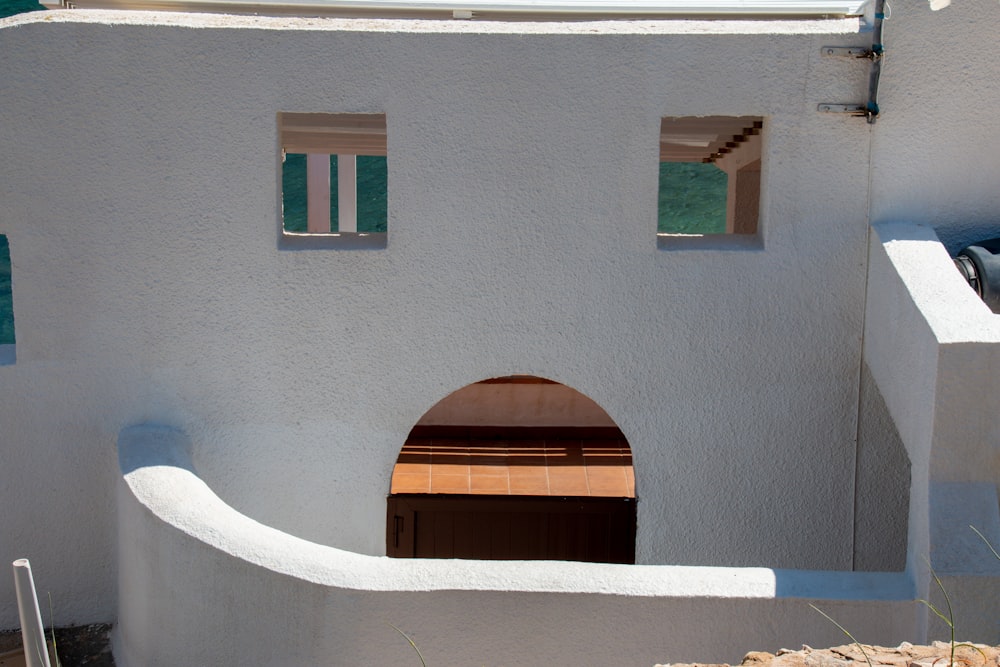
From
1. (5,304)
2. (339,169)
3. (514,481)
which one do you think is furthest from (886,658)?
(5,304)

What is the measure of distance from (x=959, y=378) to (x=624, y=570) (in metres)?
1.60

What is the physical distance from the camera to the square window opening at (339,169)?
7707 mm

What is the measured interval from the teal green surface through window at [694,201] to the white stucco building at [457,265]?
1674 cm

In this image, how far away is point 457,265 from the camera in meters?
6.17

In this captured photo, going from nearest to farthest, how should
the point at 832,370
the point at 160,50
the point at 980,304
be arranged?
the point at 980,304 → the point at 160,50 → the point at 832,370

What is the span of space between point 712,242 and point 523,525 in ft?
13.9

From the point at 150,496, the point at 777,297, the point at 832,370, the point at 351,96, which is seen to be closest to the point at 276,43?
the point at 351,96

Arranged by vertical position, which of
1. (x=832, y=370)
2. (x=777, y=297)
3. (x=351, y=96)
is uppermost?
(x=351, y=96)

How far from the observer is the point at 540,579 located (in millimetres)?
4738

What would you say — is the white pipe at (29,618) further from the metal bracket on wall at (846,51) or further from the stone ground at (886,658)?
the metal bracket on wall at (846,51)

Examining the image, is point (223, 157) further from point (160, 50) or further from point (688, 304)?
point (688, 304)

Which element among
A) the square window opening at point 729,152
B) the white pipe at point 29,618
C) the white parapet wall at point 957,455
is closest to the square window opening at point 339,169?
the square window opening at point 729,152

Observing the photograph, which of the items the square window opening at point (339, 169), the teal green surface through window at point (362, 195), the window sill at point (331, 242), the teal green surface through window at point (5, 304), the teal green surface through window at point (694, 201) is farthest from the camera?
the teal green surface through window at point (362, 195)

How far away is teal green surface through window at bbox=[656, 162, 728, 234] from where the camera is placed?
22.9 meters
